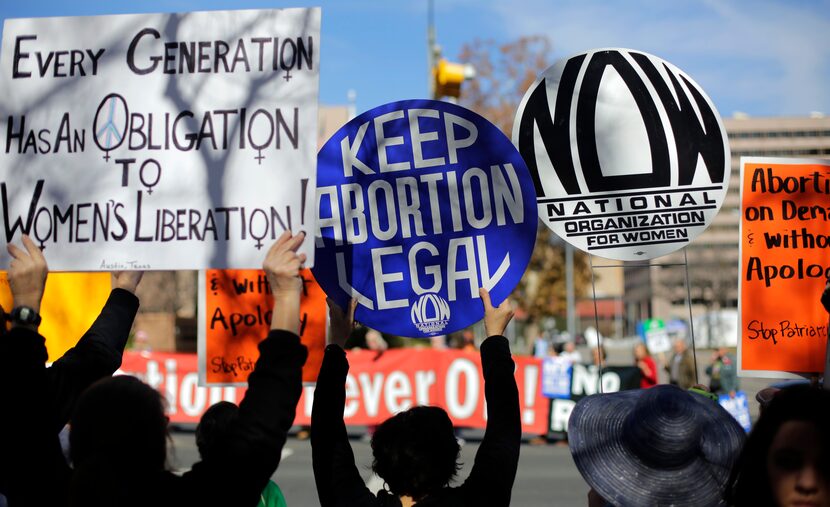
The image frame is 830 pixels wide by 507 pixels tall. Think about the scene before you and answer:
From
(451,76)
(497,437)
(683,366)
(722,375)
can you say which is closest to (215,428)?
(497,437)

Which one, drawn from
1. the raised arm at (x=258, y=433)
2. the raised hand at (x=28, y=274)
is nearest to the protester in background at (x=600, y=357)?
the raised arm at (x=258, y=433)

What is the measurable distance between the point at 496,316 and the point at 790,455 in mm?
1417

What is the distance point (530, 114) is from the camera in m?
4.28

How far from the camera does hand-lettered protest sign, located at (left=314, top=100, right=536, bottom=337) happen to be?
11.8 feet

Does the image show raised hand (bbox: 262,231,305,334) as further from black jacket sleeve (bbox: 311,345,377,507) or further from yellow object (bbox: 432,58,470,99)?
yellow object (bbox: 432,58,470,99)

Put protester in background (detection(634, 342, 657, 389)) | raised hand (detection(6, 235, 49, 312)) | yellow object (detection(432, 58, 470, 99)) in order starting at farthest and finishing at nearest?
protester in background (detection(634, 342, 657, 389))
yellow object (detection(432, 58, 470, 99))
raised hand (detection(6, 235, 49, 312))

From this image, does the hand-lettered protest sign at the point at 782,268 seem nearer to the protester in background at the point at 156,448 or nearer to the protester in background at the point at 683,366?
the protester in background at the point at 156,448

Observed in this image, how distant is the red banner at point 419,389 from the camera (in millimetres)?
15656

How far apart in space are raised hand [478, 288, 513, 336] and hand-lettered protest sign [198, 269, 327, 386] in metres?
3.12

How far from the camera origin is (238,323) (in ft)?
22.1

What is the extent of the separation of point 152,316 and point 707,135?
4317 cm

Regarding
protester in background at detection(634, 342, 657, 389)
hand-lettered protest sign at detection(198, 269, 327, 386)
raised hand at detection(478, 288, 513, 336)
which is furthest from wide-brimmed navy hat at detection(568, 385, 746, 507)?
protester in background at detection(634, 342, 657, 389)

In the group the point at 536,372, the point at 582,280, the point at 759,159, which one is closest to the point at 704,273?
the point at 582,280

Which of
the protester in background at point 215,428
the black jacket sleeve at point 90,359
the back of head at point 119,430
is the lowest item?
the protester in background at point 215,428
